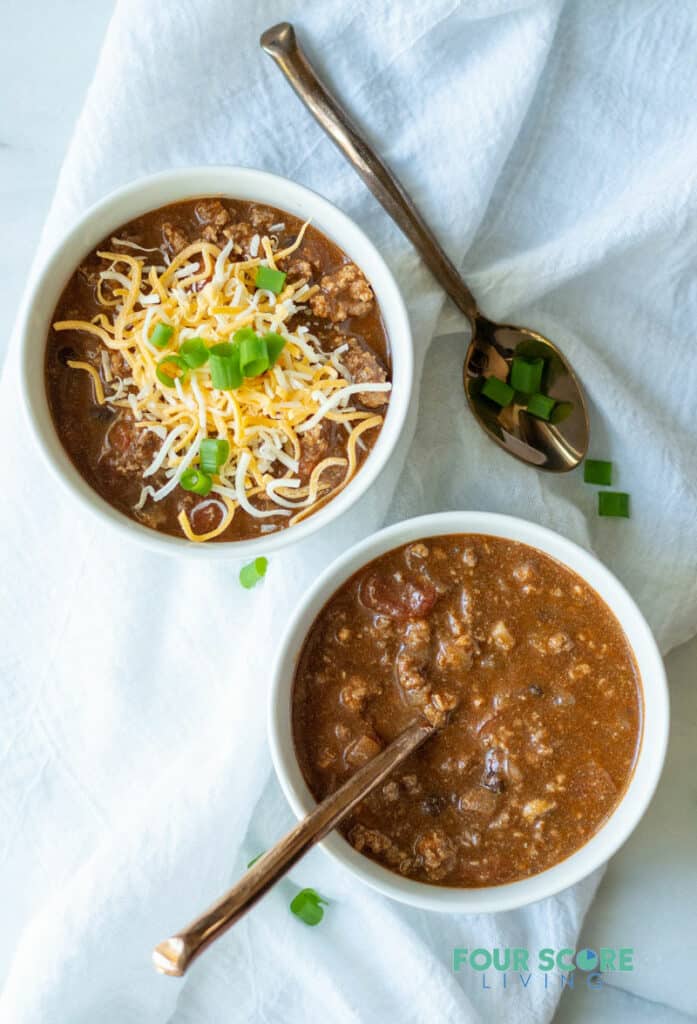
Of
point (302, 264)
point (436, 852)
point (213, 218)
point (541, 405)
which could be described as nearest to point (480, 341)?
point (541, 405)

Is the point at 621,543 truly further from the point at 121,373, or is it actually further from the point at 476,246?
the point at 121,373

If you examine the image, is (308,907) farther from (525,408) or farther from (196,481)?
(525,408)

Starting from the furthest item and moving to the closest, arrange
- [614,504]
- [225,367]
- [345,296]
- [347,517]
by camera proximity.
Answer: [614,504] < [347,517] < [345,296] < [225,367]

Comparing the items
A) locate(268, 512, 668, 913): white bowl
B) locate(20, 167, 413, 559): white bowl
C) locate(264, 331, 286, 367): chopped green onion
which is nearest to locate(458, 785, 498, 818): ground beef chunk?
locate(268, 512, 668, 913): white bowl

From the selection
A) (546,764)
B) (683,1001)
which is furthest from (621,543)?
(683,1001)

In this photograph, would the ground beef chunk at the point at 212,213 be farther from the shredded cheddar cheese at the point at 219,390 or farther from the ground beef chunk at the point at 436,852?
the ground beef chunk at the point at 436,852

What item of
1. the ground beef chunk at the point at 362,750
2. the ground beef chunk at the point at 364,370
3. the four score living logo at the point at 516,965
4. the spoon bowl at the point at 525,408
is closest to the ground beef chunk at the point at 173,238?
the ground beef chunk at the point at 364,370

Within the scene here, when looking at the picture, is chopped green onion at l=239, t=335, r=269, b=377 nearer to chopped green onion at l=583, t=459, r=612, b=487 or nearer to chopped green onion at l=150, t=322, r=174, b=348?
chopped green onion at l=150, t=322, r=174, b=348
